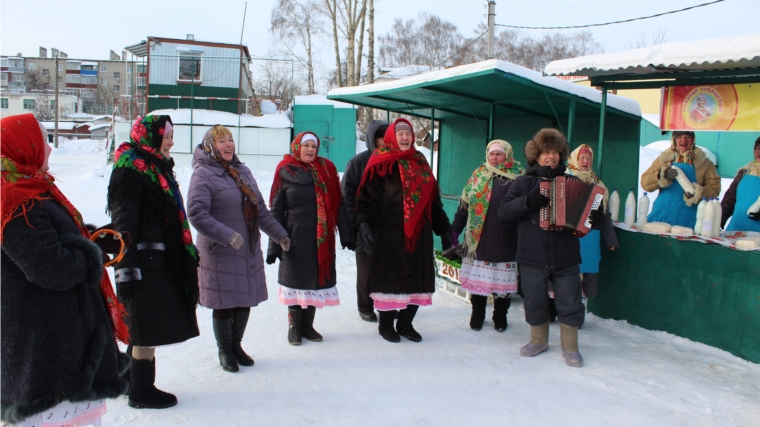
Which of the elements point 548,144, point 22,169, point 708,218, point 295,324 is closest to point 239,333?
point 295,324

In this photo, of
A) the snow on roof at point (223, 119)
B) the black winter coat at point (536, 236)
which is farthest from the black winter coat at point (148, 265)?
the snow on roof at point (223, 119)

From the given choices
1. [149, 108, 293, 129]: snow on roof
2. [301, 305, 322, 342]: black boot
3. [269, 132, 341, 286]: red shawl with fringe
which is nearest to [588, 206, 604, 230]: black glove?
[269, 132, 341, 286]: red shawl with fringe

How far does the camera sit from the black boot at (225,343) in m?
3.68

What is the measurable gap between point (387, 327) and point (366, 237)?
2.66ft

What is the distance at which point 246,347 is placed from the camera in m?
4.18

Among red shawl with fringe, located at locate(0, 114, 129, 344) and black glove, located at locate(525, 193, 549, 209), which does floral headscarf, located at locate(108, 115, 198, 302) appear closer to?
red shawl with fringe, located at locate(0, 114, 129, 344)

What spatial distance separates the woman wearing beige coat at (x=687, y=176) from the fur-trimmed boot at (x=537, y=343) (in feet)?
6.67

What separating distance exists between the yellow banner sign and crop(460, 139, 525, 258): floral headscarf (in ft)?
5.39

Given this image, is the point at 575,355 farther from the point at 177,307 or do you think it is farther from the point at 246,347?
the point at 177,307

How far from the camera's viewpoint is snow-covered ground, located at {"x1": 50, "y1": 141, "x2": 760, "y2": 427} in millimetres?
3135

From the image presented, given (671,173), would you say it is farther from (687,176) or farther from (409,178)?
(409,178)

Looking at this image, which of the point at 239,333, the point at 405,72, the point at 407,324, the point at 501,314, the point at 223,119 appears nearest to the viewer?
the point at 239,333

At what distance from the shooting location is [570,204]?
3.85m

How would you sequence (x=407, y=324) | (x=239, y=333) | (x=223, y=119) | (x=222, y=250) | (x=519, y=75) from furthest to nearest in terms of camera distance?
(x=223, y=119) < (x=519, y=75) < (x=407, y=324) < (x=239, y=333) < (x=222, y=250)
